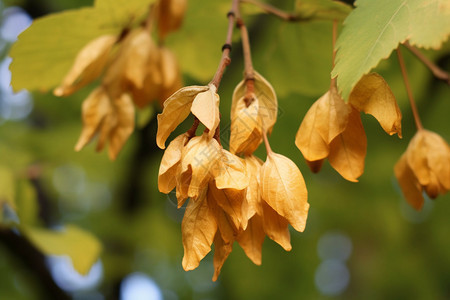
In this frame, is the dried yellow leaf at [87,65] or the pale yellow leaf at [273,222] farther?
the dried yellow leaf at [87,65]

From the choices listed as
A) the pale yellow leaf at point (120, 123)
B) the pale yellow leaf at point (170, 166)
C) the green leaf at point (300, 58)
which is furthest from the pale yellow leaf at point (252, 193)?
the green leaf at point (300, 58)

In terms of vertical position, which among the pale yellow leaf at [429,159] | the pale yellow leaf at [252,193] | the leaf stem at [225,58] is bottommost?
the pale yellow leaf at [429,159]

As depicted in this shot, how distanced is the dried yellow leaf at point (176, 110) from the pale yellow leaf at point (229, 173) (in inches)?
4.0

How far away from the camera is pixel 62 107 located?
10.3 feet

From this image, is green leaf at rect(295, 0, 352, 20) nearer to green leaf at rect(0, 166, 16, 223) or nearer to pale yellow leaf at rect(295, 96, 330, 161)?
pale yellow leaf at rect(295, 96, 330, 161)

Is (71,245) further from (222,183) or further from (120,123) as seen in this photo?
(222,183)

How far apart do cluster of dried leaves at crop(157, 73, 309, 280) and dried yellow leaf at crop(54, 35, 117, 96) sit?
0.53 m

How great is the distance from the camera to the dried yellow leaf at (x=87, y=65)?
118 centimetres

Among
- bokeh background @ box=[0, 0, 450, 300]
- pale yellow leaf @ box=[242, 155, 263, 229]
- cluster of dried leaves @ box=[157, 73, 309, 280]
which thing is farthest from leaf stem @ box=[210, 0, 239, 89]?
bokeh background @ box=[0, 0, 450, 300]

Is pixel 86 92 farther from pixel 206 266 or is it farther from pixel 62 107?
pixel 206 266

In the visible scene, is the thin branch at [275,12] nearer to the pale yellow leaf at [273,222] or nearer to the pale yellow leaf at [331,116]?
the pale yellow leaf at [331,116]

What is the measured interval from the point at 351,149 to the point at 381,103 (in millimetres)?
102

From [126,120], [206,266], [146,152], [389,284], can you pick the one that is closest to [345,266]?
[389,284]

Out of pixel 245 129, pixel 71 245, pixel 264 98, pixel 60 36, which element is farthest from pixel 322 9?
pixel 71 245
